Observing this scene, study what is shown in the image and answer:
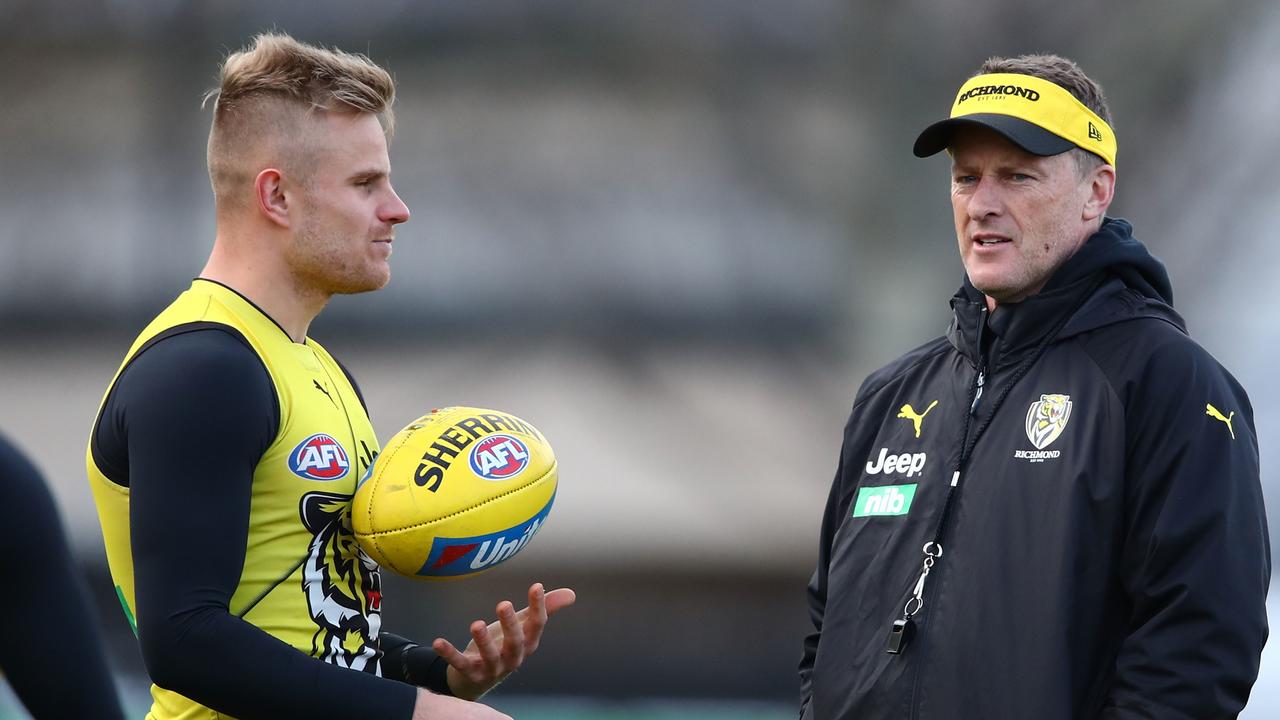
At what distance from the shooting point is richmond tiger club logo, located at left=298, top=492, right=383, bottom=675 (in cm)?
226

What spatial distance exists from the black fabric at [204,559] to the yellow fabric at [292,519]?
114 millimetres

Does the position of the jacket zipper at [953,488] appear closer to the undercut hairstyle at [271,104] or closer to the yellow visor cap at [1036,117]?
the yellow visor cap at [1036,117]

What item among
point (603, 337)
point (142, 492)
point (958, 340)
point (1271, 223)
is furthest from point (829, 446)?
point (142, 492)

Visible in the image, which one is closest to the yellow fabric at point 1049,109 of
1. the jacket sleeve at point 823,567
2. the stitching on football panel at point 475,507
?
the jacket sleeve at point 823,567

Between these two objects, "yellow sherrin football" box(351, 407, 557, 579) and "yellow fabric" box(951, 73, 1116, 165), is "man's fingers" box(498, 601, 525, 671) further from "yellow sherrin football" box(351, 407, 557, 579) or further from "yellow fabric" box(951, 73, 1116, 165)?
"yellow fabric" box(951, 73, 1116, 165)

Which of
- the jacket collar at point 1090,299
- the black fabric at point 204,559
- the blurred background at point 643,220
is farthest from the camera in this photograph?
the blurred background at point 643,220

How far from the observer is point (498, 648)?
99.7 inches

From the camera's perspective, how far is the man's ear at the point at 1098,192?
2645 mm

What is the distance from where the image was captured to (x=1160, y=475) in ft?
7.48

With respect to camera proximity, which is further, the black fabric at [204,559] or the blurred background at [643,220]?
the blurred background at [643,220]

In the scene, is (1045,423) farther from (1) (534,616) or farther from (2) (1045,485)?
(1) (534,616)

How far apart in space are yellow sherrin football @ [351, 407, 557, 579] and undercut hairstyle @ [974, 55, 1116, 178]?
118 centimetres

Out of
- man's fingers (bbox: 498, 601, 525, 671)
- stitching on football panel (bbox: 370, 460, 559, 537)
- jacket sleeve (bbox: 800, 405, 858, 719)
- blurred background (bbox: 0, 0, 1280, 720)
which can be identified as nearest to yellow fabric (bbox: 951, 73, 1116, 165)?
jacket sleeve (bbox: 800, 405, 858, 719)

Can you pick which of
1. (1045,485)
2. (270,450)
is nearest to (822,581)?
(1045,485)
